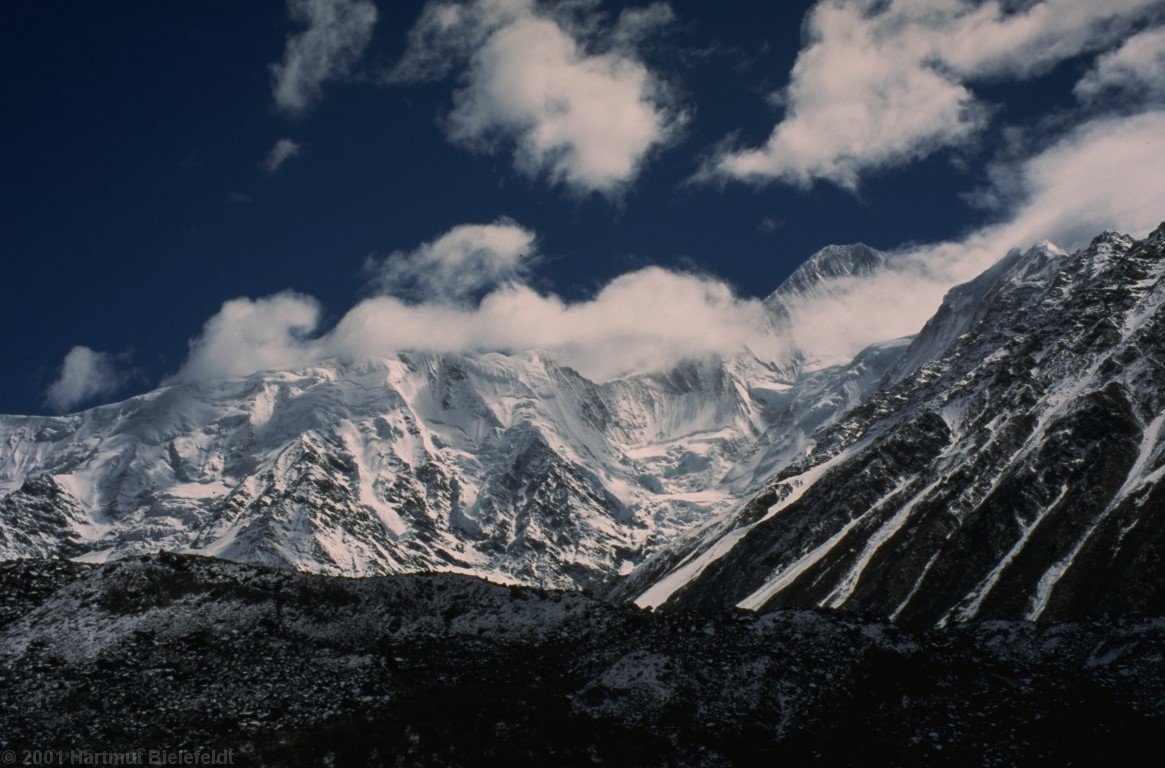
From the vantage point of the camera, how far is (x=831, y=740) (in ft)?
139

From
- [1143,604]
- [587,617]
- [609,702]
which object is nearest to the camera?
[609,702]

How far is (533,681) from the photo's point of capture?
5022 centimetres

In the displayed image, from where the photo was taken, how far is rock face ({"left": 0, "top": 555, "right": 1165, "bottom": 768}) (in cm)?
4250

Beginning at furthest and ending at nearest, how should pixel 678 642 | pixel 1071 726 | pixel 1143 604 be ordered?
1. pixel 1143 604
2. pixel 678 642
3. pixel 1071 726

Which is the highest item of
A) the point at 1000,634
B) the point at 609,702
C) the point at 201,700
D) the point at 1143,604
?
the point at 201,700

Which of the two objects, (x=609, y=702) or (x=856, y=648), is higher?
(x=609, y=702)

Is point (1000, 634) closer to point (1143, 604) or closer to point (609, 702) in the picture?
point (609, 702)

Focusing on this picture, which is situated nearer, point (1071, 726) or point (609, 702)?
point (1071, 726)

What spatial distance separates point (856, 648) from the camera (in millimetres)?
48781

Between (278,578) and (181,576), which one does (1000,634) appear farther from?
(181,576)

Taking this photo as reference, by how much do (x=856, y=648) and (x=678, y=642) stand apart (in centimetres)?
889

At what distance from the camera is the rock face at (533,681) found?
139 feet

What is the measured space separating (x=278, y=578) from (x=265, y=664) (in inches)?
393

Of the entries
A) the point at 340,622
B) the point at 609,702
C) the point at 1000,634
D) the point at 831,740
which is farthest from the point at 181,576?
the point at 1000,634
